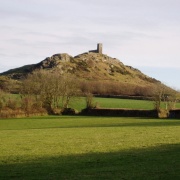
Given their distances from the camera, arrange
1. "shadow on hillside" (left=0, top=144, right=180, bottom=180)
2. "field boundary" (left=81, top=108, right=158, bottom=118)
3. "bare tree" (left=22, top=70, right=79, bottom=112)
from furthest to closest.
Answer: "bare tree" (left=22, top=70, right=79, bottom=112)
"field boundary" (left=81, top=108, right=158, bottom=118)
"shadow on hillside" (left=0, top=144, right=180, bottom=180)

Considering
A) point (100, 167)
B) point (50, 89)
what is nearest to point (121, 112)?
point (50, 89)

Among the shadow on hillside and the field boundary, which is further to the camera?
the field boundary

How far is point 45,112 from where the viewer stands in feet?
310

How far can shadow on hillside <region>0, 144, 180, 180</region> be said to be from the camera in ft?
49.2

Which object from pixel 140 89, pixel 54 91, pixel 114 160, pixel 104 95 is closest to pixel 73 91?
pixel 54 91

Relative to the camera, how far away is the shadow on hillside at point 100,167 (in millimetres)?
14984

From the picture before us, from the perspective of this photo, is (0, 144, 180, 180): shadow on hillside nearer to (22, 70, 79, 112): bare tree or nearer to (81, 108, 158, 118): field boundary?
(81, 108, 158, 118): field boundary

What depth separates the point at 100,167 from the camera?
17.2 metres

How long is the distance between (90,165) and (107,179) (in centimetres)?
376

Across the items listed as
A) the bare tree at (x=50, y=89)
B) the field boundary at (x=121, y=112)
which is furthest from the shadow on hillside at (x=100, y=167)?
the bare tree at (x=50, y=89)

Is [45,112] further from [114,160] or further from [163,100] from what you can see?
[114,160]

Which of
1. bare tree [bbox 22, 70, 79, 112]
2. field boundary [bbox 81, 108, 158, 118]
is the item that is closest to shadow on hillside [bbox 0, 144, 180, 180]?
field boundary [bbox 81, 108, 158, 118]

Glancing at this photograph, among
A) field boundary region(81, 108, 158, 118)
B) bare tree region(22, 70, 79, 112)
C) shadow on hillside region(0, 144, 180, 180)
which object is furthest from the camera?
bare tree region(22, 70, 79, 112)

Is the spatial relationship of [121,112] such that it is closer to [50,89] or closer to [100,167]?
[50,89]
